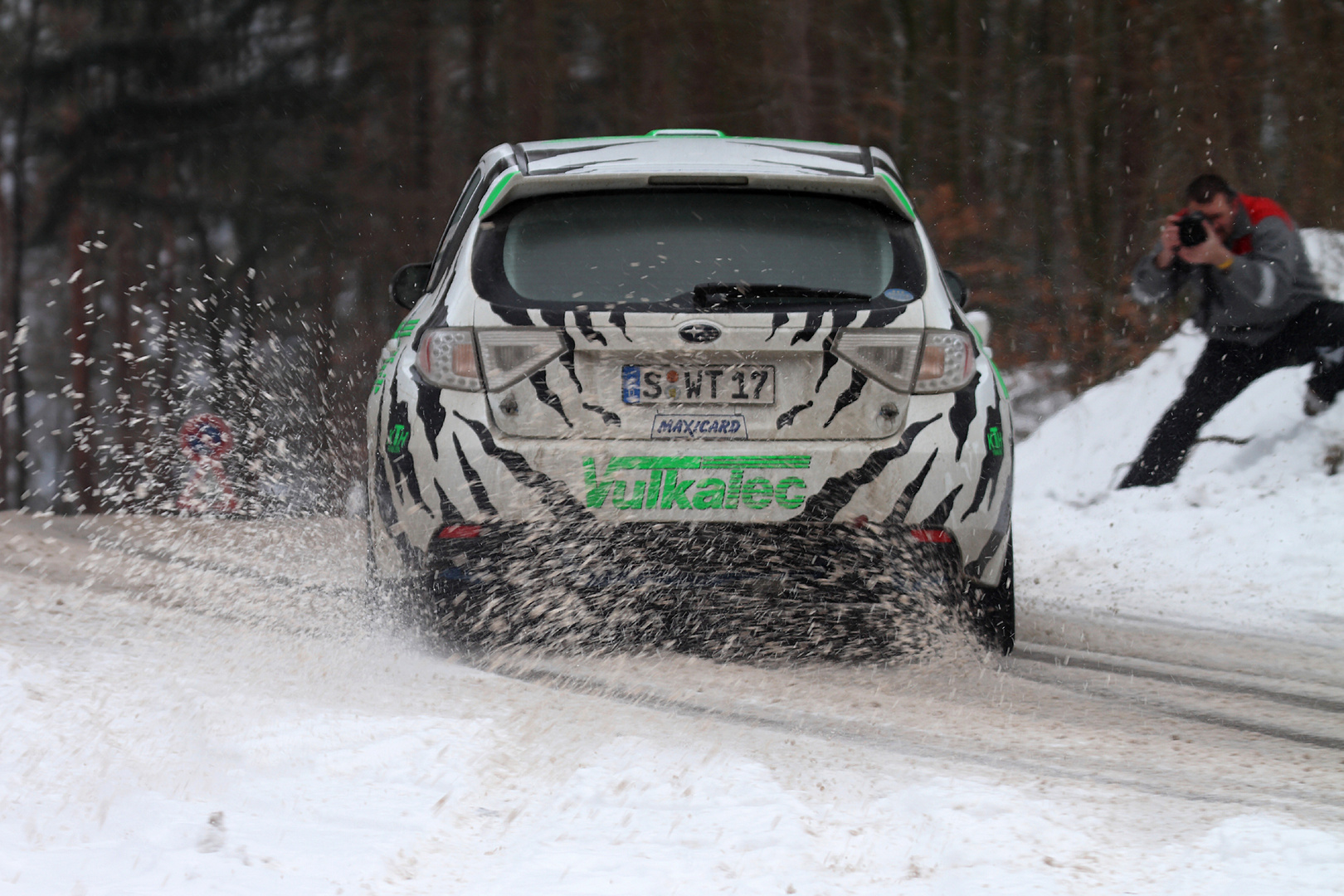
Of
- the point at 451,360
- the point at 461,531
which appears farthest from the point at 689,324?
the point at 461,531

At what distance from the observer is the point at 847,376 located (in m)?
4.37

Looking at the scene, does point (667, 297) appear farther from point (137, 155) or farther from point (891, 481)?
point (137, 155)

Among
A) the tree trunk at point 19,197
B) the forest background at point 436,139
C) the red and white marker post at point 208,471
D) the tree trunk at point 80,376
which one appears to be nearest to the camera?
the red and white marker post at point 208,471

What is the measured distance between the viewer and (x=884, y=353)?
4398 mm

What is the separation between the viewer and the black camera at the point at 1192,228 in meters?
10.7

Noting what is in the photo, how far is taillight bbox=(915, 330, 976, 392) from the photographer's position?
14.6ft

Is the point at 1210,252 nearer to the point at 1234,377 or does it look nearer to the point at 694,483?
the point at 1234,377

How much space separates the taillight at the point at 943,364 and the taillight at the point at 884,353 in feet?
0.12

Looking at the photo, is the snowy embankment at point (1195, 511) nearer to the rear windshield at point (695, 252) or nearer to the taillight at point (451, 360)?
the rear windshield at point (695, 252)

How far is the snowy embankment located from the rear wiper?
111 inches

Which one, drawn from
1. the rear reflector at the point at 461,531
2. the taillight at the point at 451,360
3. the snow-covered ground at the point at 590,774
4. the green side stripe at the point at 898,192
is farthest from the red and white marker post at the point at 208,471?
the green side stripe at the point at 898,192

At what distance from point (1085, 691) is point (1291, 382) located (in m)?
6.25

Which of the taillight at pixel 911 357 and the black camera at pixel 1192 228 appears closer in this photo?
the taillight at pixel 911 357

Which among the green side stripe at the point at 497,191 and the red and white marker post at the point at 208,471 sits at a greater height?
the green side stripe at the point at 497,191
